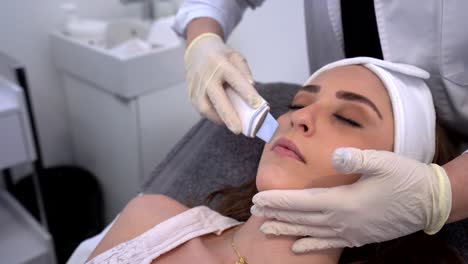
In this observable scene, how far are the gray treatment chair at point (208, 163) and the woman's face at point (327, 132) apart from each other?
0.33 metres

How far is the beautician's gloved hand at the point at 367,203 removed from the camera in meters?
0.62

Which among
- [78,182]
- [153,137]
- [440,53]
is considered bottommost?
[78,182]

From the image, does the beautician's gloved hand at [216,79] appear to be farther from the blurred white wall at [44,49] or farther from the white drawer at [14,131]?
the blurred white wall at [44,49]

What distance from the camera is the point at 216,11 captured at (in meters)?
1.08

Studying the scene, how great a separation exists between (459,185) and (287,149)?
0.28m

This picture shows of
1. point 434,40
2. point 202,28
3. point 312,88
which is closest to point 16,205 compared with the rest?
point 202,28

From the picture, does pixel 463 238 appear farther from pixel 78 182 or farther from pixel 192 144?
pixel 78 182

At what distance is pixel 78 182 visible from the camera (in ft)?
6.10

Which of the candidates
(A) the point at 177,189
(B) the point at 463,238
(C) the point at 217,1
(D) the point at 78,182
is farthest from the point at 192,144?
(D) the point at 78,182

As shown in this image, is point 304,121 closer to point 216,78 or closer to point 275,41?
point 216,78

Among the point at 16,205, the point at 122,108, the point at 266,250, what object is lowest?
the point at 16,205

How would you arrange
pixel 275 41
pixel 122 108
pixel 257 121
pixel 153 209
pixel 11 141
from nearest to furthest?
1. pixel 257 121
2. pixel 153 209
3. pixel 11 141
4. pixel 122 108
5. pixel 275 41

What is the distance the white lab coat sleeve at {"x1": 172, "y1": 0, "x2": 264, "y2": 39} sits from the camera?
1.08 meters

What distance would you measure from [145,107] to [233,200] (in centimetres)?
67
